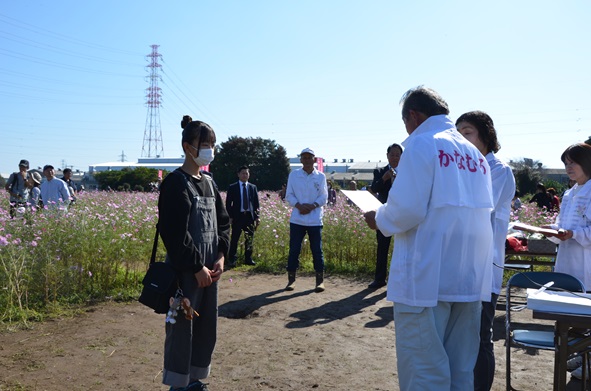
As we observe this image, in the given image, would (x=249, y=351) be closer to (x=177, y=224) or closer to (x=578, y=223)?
(x=177, y=224)

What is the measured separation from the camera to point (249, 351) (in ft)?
16.1

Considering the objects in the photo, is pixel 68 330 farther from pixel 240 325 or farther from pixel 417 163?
pixel 417 163

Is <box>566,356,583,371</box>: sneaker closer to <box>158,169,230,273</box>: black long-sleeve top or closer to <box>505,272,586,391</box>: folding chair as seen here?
<box>505,272,586,391</box>: folding chair

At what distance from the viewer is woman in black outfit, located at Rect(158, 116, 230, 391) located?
327cm

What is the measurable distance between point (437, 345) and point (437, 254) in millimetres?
426

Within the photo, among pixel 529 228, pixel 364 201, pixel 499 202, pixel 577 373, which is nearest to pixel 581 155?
pixel 529 228

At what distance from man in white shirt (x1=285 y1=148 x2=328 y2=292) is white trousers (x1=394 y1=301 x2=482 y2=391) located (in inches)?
191

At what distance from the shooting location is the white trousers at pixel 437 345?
2418mm

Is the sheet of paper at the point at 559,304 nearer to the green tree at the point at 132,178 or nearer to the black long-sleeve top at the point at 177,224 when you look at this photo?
the black long-sleeve top at the point at 177,224

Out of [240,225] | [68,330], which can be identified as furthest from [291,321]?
[240,225]

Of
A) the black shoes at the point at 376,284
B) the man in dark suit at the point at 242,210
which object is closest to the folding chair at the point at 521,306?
the black shoes at the point at 376,284

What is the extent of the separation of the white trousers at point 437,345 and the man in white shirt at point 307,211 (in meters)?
4.86

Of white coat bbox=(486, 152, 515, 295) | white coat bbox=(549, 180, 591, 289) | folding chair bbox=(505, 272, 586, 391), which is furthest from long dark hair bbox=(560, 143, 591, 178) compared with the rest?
white coat bbox=(486, 152, 515, 295)

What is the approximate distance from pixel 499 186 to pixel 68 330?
4.42 m
